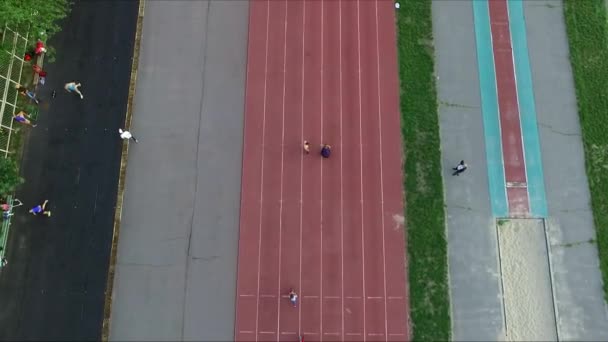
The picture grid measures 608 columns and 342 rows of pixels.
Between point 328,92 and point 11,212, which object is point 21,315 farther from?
point 328,92

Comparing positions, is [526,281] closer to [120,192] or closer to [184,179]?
[184,179]

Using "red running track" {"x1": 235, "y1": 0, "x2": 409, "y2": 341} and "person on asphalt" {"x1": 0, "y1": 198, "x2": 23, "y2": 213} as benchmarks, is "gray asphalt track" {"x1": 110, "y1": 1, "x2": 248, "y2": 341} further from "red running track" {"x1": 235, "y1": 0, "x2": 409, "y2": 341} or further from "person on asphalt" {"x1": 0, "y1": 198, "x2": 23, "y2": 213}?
"person on asphalt" {"x1": 0, "y1": 198, "x2": 23, "y2": 213}

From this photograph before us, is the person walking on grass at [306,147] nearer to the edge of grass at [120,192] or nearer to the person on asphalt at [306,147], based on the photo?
the person on asphalt at [306,147]

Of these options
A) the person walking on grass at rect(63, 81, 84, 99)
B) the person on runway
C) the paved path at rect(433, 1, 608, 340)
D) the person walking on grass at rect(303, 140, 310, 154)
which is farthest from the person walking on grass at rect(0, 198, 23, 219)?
the paved path at rect(433, 1, 608, 340)

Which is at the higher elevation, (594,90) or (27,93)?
(594,90)

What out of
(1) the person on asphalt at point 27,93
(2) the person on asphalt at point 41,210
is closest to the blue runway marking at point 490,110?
(2) the person on asphalt at point 41,210

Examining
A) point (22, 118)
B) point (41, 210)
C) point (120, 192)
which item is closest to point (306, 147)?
point (120, 192)
